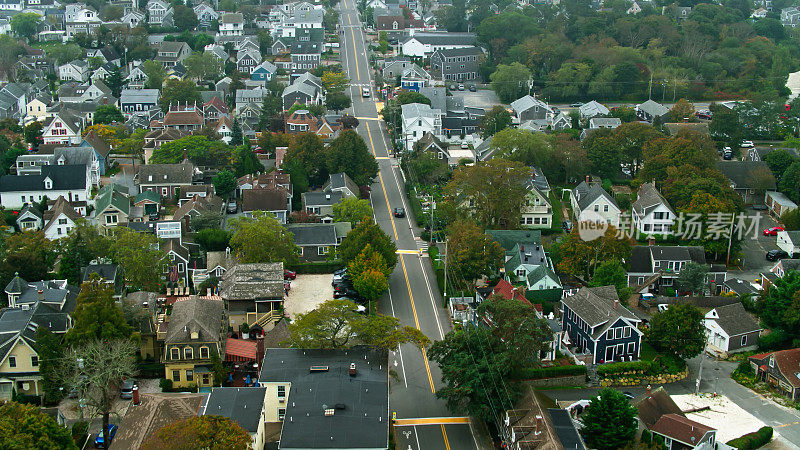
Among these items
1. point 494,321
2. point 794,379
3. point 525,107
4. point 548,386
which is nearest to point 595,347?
point 548,386

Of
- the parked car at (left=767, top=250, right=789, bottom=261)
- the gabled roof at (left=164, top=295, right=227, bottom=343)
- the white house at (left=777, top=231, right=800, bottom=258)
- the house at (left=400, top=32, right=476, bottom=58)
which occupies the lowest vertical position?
the parked car at (left=767, top=250, right=789, bottom=261)

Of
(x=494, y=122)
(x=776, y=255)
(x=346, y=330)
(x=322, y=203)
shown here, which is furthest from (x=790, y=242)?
(x=346, y=330)

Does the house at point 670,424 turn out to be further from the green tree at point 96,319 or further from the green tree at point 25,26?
the green tree at point 25,26

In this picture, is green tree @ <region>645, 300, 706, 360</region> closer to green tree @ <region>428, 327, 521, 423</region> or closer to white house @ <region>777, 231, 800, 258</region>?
green tree @ <region>428, 327, 521, 423</region>

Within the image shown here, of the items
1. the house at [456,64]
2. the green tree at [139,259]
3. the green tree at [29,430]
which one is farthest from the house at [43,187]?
the house at [456,64]

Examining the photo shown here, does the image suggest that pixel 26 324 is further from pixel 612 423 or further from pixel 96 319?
pixel 612 423

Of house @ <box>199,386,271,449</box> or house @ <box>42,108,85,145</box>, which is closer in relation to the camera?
house @ <box>199,386,271,449</box>

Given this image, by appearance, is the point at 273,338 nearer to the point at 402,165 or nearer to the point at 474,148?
the point at 402,165

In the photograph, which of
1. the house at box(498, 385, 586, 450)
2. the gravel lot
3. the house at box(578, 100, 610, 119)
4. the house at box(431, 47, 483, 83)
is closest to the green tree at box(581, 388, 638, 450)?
the house at box(498, 385, 586, 450)
